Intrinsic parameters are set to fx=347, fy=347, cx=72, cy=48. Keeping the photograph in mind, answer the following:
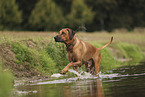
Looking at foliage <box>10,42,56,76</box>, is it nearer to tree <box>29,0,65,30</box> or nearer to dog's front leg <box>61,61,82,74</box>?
dog's front leg <box>61,61,82,74</box>

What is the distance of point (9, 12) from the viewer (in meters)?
36.3

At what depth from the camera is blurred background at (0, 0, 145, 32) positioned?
37.5 metres

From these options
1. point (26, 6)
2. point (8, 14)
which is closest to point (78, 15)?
point (26, 6)

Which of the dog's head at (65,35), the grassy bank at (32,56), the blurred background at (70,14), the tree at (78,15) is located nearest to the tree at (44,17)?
the blurred background at (70,14)

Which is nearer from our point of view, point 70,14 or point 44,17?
point 44,17

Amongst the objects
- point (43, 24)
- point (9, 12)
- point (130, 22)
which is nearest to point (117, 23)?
point (130, 22)

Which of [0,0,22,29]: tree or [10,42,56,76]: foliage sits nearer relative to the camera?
[10,42,56,76]: foliage

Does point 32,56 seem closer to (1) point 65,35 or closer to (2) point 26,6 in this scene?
(1) point 65,35

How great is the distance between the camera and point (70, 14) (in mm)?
48750

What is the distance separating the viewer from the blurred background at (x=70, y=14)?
37.5m

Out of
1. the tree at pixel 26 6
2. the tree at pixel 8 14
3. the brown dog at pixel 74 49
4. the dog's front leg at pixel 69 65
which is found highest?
the tree at pixel 26 6

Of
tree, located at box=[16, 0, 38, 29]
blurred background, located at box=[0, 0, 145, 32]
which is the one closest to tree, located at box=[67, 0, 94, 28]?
blurred background, located at box=[0, 0, 145, 32]

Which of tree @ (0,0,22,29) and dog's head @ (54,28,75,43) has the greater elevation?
tree @ (0,0,22,29)

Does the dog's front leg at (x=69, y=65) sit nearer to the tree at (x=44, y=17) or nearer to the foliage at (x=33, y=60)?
the foliage at (x=33, y=60)
